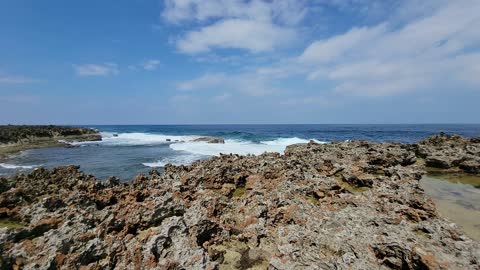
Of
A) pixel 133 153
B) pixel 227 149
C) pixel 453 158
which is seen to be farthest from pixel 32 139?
pixel 453 158

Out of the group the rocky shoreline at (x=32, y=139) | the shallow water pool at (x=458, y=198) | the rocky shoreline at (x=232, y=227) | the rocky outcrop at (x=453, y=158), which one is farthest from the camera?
the rocky shoreline at (x=32, y=139)

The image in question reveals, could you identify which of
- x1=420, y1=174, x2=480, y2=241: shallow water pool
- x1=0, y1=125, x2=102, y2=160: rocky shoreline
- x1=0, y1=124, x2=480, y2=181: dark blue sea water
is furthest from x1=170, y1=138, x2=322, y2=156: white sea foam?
x1=0, y1=125, x2=102, y2=160: rocky shoreline

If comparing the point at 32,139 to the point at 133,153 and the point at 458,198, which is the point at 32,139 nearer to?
the point at 133,153

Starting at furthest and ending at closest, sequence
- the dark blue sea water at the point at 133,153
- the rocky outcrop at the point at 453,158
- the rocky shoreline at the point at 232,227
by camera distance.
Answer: the dark blue sea water at the point at 133,153 < the rocky outcrop at the point at 453,158 < the rocky shoreline at the point at 232,227

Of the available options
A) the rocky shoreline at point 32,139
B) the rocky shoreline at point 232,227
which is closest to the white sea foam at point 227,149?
the rocky shoreline at point 32,139

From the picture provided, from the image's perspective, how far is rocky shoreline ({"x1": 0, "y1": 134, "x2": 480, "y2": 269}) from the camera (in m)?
5.22

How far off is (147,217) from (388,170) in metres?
10.9

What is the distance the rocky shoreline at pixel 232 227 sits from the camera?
Result: 5.22 m

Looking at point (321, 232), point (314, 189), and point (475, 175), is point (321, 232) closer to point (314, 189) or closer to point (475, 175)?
point (314, 189)

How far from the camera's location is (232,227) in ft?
25.2

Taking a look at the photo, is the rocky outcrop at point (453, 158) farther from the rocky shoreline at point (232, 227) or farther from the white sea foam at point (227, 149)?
the white sea foam at point (227, 149)

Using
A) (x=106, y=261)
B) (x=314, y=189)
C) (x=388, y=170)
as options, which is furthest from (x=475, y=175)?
(x=106, y=261)

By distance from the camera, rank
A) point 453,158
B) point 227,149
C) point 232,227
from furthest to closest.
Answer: point 227,149
point 453,158
point 232,227

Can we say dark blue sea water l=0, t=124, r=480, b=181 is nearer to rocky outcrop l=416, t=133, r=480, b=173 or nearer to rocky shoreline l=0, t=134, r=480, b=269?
rocky shoreline l=0, t=134, r=480, b=269
